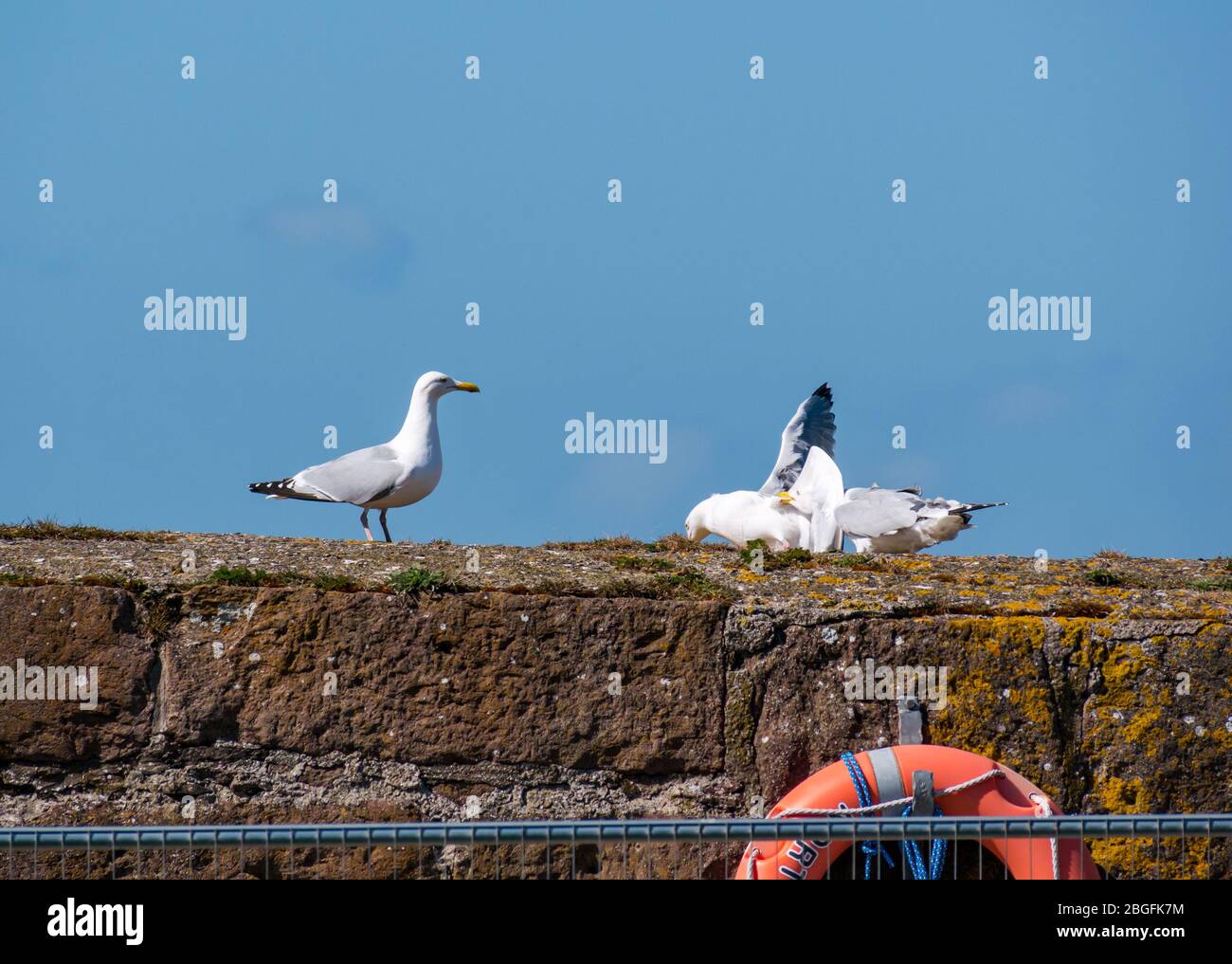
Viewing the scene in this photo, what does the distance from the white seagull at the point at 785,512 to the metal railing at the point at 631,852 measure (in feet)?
22.4

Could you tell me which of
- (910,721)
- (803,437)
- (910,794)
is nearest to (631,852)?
(910,794)

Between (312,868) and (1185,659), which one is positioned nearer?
(312,868)

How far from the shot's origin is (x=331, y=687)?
5703 millimetres

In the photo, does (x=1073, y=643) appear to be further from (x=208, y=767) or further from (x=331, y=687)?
(x=208, y=767)

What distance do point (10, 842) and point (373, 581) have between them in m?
2.42

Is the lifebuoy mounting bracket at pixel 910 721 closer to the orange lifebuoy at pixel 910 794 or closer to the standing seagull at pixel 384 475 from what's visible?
the orange lifebuoy at pixel 910 794

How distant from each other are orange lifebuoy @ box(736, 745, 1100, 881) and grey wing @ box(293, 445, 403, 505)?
565 centimetres

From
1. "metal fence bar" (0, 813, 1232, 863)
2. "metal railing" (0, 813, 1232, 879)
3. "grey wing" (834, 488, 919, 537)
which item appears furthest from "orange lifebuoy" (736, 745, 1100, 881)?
"grey wing" (834, 488, 919, 537)

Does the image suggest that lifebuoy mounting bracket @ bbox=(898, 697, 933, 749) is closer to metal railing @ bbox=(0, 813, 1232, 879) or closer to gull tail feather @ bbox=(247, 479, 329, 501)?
metal railing @ bbox=(0, 813, 1232, 879)

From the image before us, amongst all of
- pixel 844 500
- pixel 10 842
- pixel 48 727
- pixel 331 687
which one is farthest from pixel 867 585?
pixel 844 500

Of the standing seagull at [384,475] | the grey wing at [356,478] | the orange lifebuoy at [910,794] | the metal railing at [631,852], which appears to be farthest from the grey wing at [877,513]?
the orange lifebuoy at [910,794]

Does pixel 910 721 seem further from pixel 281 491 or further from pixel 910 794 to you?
pixel 281 491

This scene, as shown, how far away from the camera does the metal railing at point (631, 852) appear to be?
145 inches

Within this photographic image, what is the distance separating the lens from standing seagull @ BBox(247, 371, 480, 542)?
415 inches
